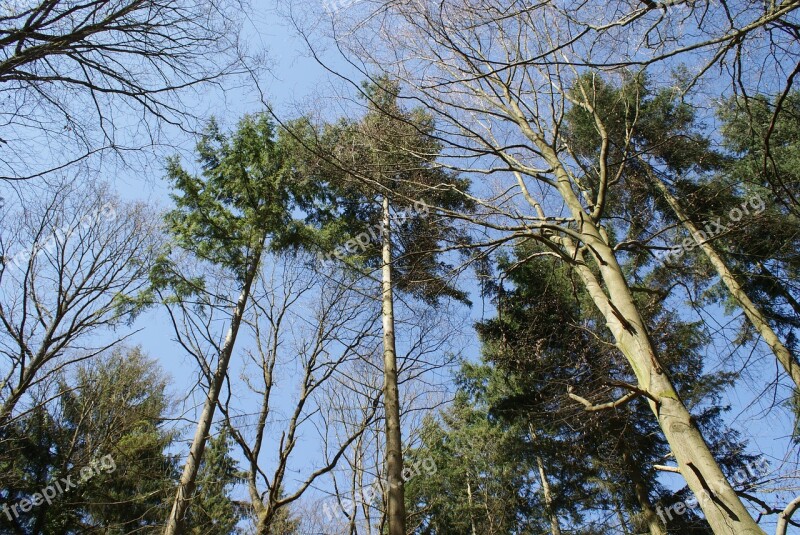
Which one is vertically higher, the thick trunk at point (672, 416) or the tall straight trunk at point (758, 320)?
the tall straight trunk at point (758, 320)

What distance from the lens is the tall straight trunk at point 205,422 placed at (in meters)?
5.21

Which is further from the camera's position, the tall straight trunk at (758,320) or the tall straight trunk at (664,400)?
the tall straight trunk at (758,320)

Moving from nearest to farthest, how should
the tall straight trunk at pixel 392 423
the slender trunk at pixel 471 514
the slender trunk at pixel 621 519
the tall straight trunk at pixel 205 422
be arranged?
the tall straight trunk at pixel 392 423 < the tall straight trunk at pixel 205 422 < the slender trunk at pixel 621 519 < the slender trunk at pixel 471 514

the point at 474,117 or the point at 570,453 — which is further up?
the point at 474,117

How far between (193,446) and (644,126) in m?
10.8

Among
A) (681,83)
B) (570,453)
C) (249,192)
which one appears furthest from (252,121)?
(570,453)

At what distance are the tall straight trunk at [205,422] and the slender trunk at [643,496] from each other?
7.91 meters

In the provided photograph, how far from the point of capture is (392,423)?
5461 millimetres

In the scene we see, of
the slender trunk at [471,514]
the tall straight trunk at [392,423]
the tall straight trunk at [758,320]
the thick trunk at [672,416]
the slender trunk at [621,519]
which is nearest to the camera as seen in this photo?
the thick trunk at [672,416]

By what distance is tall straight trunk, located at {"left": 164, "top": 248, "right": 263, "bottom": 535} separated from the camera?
17.1 ft

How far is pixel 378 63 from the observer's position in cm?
383

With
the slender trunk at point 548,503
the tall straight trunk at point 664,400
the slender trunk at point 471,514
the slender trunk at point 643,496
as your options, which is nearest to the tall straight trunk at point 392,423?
the tall straight trunk at point 664,400

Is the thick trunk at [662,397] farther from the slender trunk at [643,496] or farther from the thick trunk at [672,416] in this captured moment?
the slender trunk at [643,496]

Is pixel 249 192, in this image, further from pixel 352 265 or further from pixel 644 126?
pixel 644 126
